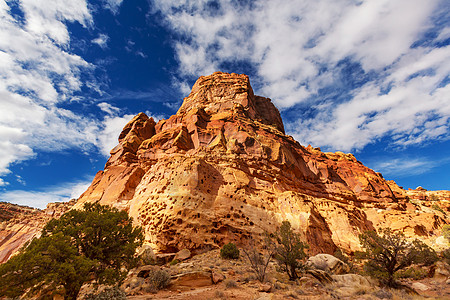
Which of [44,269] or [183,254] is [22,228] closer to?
[183,254]

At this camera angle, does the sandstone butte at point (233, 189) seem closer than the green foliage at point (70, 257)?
No

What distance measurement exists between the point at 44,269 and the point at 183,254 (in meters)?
12.4

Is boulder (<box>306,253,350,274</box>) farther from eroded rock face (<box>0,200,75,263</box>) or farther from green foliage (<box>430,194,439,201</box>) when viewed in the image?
green foliage (<box>430,194,439,201</box>)

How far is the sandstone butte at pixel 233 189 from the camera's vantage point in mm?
22734

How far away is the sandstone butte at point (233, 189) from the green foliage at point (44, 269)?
12.5 metres

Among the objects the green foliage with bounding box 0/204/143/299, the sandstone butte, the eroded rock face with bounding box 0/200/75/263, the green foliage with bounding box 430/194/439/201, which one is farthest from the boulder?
the green foliage with bounding box 430/194/439/201

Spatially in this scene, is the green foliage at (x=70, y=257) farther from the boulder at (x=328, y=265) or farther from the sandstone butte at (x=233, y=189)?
the boulder at (x=328, y=265)

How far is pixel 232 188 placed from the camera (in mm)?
27234

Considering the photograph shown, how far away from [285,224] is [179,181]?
533 inches

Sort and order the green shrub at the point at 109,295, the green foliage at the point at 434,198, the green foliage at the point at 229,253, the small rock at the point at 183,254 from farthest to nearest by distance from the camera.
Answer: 1. the green foliage at the point at 434,198
2. the small rock at the point at 183,254
3. the green foliage at the point at 229,253
4. the green shrub at the point at 109,295

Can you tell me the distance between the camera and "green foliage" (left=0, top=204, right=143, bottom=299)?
24.2 feet

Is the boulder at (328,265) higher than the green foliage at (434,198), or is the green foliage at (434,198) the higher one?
the green foliage at (434,198)

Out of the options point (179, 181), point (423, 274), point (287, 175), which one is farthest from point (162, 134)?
point (423, 274)

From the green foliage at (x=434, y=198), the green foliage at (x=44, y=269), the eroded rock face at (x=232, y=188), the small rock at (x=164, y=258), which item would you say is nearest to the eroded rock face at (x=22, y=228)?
the eroded rock face at (x=232, y=188)
